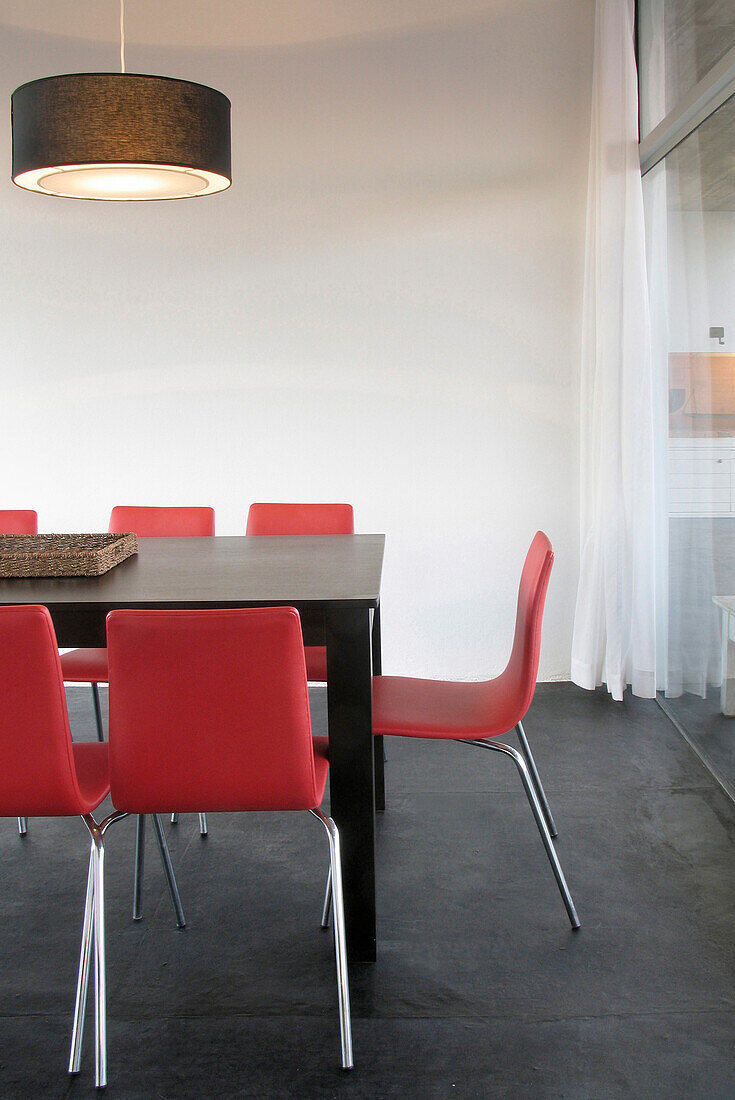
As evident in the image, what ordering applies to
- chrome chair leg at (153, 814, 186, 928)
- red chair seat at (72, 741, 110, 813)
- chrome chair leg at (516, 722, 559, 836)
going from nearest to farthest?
red chair seat at (72, 741, 110, 813) → chrome chair leg at (153, 814, 186, 928) → chrome chair leg at (516, 722, 559, 836)

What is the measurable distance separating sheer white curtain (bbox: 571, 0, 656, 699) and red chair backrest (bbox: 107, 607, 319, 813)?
2.47 metres

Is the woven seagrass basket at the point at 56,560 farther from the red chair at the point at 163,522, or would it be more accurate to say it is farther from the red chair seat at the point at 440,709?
the red chair at the point at 163,522

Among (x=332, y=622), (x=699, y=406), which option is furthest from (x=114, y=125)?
(x=699, y=406)

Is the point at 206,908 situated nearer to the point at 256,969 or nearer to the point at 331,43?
the point at 256,969

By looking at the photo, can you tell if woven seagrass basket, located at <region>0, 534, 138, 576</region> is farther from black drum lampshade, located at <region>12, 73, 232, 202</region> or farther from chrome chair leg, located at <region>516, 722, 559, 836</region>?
chrome chair leg, located at <region>516, 722, 559, 836</region>

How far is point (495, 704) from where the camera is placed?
2.64 meters

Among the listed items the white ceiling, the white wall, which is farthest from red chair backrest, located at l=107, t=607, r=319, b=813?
the white ceiling

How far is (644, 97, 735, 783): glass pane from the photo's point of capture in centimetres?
330

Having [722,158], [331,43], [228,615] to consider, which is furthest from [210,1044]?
[331,43]

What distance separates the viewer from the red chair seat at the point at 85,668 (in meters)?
3.19

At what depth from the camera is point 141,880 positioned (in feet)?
8.66

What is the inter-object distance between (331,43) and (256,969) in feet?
12.4

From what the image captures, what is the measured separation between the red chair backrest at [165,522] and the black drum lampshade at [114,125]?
4.97ft

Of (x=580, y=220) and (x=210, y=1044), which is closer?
(x=210, y=1044)
